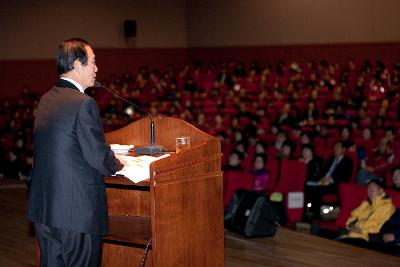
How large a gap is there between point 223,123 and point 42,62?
6.22 m

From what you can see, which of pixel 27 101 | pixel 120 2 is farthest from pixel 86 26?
pixel 27 101

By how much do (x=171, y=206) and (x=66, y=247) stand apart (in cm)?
38

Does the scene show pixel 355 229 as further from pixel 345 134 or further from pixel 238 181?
pixel 345 134

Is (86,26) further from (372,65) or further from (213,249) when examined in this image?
(213,249)

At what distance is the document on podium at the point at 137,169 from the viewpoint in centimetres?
232

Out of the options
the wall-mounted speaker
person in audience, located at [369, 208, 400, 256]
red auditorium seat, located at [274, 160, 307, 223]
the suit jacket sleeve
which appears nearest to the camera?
the suit jacket sleeve

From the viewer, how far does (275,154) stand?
25.6 ft

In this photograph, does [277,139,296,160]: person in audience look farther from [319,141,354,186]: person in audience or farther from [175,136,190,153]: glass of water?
[175,136,190,153]: glass of water

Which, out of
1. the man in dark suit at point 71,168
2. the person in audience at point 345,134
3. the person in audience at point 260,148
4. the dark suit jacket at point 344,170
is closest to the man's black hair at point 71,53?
the man in dark suit at point 71,168

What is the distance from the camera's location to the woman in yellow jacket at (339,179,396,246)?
4.71m

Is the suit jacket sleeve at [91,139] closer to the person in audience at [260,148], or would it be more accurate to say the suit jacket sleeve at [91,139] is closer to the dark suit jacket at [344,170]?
the dark suit jacket at [344,170]

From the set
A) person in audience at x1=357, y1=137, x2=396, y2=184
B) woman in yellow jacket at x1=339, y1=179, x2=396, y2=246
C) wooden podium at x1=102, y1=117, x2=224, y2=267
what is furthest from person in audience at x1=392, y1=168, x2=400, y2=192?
wooden podium at x1=102, y1=117, x2=224, y2=267

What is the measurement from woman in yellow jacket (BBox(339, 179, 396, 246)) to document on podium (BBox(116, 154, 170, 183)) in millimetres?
2591

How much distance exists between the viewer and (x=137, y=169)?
93.3 inches
